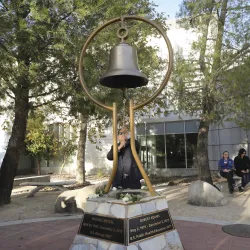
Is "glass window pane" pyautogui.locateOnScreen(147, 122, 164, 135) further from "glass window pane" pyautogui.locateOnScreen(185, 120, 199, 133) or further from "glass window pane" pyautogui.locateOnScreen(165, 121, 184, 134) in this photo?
"glass window pane" pyautogui.locateOnScreen(185, 120, 199, 133)

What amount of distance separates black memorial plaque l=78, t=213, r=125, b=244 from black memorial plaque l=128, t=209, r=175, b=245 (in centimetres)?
14

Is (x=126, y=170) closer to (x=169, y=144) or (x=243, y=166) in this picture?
(x=243, y=166)

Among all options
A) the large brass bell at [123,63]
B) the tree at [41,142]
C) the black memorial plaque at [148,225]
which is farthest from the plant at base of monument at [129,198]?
the tree at [41,142]

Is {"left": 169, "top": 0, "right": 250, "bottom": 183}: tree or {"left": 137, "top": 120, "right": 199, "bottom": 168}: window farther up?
{"left": 169, "top": 0, "right": 250, "bottom": 183}: tree

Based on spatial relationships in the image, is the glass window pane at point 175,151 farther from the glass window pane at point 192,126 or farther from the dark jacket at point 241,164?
the dark jacket at point 241,164

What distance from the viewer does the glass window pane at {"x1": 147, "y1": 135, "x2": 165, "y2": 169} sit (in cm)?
2156

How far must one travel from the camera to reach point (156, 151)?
71.6 feet

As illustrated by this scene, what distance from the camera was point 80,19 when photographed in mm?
8289

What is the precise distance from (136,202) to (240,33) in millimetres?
8907

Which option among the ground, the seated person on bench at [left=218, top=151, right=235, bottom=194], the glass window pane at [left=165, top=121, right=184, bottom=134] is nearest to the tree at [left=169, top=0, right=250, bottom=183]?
the seated person on bench at [left=218, top=151, right=235, bottom=194]

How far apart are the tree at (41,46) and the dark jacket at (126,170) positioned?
382 centimetres

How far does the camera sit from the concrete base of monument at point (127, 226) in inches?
160

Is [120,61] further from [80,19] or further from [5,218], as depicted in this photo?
[5,218]

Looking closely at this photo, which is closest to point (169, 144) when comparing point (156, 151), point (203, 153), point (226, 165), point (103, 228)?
point (156, 151)
